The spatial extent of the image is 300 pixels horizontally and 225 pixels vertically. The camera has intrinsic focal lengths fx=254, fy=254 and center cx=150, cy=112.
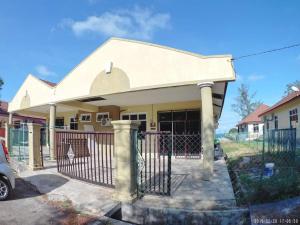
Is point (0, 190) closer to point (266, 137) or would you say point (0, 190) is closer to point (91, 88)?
point (91, 88)

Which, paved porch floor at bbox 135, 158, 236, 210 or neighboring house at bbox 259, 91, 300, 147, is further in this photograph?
neighboring house at bbox 259, 91, 300, 147

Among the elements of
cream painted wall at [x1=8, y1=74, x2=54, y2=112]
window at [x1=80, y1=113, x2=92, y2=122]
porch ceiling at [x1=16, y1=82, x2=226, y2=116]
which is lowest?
window at [x1=80, y1=113, x2=92, y2=122]

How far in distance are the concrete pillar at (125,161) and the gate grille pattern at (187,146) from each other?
793 cm

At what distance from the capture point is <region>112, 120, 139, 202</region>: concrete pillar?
581cm

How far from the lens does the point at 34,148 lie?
9.52 meters

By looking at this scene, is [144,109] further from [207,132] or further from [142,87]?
[207,132]

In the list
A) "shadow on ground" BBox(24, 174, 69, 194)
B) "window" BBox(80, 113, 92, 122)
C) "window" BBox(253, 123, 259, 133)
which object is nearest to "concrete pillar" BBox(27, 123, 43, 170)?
"shadow on ground" BBox(24, 174, 69, 194)

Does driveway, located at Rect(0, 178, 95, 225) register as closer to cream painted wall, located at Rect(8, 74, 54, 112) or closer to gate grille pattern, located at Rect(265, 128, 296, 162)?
gate grille pattern, located at Rect(265, 128, 296, 162)

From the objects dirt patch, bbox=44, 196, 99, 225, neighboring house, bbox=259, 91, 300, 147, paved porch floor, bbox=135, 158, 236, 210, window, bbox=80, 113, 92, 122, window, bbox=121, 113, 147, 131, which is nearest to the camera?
dirt patch, bbox=44, 196, 99, 225

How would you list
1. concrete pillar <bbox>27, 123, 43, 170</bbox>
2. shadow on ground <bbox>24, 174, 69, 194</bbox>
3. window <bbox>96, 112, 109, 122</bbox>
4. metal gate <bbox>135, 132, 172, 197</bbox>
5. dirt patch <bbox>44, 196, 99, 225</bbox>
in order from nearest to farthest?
dirt patch <bbox>44, 196, 99, 225</bbox>, metal gate <bbox>135, 132, 172, 197</bbox>, shadow on ground <bbox>24, 174, 69, 194</bbox>, concrete pillar <bbox>27, 123, 43, 170</bbox>, window <bbox>96, 112, 109, 122</bbox>

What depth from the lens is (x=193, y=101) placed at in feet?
45.2

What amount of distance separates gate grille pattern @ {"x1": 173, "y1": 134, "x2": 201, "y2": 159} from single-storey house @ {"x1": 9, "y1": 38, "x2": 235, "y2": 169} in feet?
1.91

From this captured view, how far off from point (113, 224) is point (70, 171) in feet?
14.0

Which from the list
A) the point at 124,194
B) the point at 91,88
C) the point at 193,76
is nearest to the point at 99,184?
the point at 124,194
